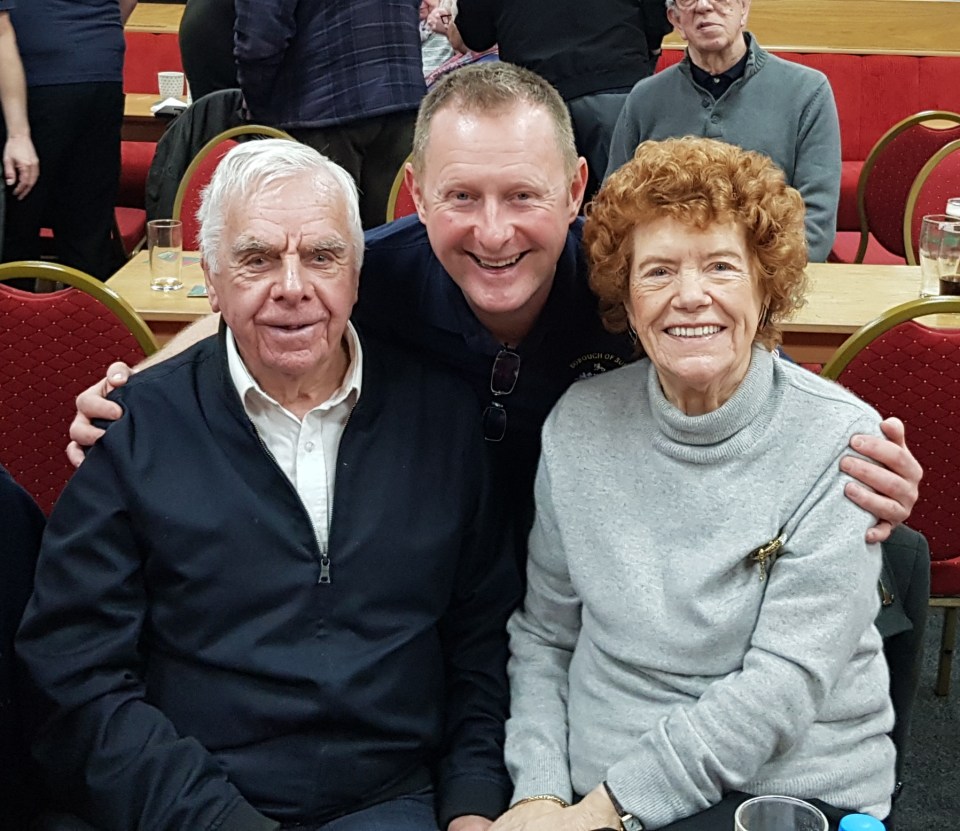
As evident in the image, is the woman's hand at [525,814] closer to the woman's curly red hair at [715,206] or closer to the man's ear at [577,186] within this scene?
the woman's curly red hair at [715,206]

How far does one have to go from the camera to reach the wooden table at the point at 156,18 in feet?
23.6

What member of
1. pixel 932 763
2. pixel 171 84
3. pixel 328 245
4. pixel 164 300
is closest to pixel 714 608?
pixel 328 245

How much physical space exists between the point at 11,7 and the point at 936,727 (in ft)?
10.9

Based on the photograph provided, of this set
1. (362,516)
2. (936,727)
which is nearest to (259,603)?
(362,516)

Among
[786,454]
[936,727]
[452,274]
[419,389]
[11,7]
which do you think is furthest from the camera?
[11,7]

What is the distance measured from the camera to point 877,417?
1549 mm

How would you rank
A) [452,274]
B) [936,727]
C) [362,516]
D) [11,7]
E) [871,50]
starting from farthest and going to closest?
[871,50] → [11,7] → [936,727] → [452,274] → [362,516]

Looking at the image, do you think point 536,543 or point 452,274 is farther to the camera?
point 452,274

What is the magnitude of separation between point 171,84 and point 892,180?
3313 millimetres

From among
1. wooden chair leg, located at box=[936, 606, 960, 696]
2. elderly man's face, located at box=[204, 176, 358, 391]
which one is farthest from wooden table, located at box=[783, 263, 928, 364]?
elderly man's face, located at box=[204, 176, 358, 391]

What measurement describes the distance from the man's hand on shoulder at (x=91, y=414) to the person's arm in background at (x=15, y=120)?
7.85 feet

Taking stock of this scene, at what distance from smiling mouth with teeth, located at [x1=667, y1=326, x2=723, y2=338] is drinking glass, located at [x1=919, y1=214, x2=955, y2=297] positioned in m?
1.55

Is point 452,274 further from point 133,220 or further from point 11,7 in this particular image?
point 133,220

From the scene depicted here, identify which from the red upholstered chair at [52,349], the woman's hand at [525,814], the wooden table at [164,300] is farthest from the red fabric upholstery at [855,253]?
the woman's hand at [525,814]
